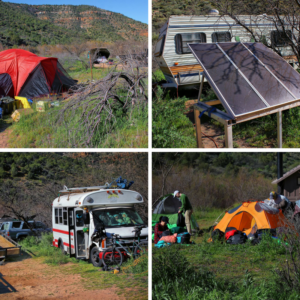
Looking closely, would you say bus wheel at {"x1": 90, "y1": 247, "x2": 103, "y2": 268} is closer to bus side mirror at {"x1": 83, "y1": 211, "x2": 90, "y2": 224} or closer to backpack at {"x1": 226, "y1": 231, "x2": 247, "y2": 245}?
bus side mirror at {"x1": 83, "y1": 211, "x2": 90, "y2": 224}

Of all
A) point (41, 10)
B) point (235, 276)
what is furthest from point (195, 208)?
point (41, 10)

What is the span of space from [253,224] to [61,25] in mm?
19639

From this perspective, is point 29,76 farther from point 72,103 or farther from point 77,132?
point 77,132

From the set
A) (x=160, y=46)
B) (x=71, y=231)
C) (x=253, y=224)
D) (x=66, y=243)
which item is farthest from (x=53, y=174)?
(x=253, y=224)

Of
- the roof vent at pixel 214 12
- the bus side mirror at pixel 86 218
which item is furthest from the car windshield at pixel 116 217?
the roof vent at pixel 214 12

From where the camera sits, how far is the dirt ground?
15.6ft

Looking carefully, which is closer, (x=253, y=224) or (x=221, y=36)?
(x=253, y=224)

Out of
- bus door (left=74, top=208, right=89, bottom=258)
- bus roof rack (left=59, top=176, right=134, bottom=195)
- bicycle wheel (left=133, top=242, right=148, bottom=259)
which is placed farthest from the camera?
bus roof rack (left=59, top=176, right=134, bottom=195)

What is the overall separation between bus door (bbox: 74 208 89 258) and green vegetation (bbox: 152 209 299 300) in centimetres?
133

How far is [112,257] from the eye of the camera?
4988mm

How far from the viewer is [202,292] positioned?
4258 mm

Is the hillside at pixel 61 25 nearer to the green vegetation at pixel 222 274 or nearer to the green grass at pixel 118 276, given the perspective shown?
the green grass at pixel 118 276

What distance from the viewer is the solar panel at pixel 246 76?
13.6ft

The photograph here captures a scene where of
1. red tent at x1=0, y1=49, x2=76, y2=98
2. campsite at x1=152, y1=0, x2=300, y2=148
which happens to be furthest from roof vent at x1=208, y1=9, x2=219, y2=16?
red tent at x1=0, y1=49, x2=76, y2=98
